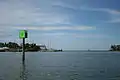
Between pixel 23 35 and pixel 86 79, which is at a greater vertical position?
pixel 23 35

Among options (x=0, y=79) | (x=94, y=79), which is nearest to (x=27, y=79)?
(x=0, y=79)

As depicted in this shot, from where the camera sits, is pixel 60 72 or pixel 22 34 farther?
pixel 22 34

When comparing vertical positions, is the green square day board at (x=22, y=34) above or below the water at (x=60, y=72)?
above

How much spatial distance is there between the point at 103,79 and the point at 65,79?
6.84 metres

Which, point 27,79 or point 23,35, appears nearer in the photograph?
point 27,79

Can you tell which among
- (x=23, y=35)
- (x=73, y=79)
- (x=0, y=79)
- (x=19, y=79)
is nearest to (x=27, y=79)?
(x=19, y=79)

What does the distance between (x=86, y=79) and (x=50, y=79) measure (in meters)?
6.52

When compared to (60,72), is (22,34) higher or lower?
higher

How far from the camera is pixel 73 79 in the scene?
156ft

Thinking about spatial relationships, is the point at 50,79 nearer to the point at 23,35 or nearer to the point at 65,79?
the point at 65,79

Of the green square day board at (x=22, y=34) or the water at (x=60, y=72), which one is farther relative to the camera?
the green square day board at (x=22, y=34)

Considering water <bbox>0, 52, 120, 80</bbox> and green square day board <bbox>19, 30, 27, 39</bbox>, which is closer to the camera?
water <bbox>0, 52, 120, 80</bbox>

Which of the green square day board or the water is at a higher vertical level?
the green square day board

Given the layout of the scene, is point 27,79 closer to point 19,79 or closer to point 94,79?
point 19,79
